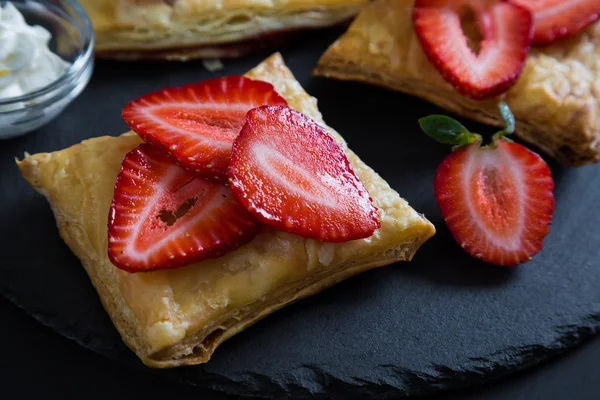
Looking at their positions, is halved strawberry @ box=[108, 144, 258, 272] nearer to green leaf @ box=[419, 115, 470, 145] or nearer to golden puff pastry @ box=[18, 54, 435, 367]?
golden puff pastry @ box=[18, 54, 435, 367]

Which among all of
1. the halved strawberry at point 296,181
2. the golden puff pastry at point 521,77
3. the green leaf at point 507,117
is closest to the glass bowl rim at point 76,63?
the halved strawberry at point 296,181

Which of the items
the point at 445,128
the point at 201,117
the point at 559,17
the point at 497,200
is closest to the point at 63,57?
the point at 201,117

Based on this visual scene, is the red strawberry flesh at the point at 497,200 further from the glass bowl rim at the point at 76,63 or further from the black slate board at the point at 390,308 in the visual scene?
the glass bowl rim at the point at 76,63

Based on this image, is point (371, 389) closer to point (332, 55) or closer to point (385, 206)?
point (385, 206)

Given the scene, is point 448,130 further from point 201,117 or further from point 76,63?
point 76,63

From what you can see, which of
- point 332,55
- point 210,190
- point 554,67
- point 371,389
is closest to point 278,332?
point 371,389

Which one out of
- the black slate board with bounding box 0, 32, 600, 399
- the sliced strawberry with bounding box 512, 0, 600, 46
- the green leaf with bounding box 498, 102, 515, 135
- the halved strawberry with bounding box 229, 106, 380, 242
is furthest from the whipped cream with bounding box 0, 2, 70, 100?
the sliced strawberry with bounding box 512, 0, 600, 46
